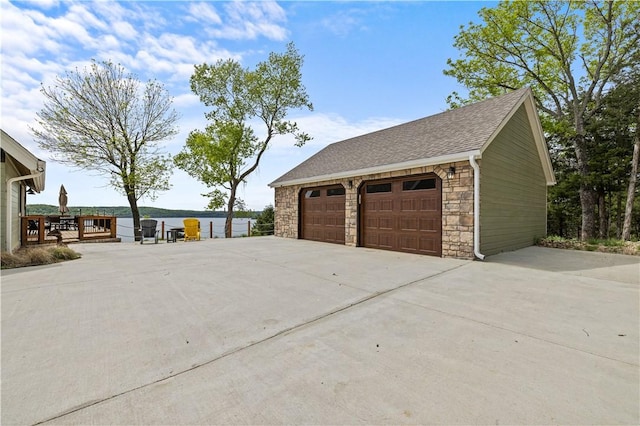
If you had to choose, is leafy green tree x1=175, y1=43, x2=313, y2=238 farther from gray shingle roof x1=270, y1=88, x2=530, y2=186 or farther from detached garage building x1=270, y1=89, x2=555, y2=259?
detached garage building x1=270, y1=89, x2=555, y2=259

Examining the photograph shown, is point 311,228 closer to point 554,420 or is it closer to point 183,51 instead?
point 183,51

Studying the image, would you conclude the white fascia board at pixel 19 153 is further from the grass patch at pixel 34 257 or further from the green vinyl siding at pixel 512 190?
the green vinyl siding at pixel 512 190

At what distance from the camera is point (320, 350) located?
2535 mm

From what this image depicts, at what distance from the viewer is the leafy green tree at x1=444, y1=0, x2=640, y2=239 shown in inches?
538

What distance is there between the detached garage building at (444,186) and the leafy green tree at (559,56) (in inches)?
241

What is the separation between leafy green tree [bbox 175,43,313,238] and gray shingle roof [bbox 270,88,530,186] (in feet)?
19.9

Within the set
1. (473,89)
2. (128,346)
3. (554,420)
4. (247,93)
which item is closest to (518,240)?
(554,420)

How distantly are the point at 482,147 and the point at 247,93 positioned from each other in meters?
15.4

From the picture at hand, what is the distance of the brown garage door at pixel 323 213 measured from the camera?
10750mm

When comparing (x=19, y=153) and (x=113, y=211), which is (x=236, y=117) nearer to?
(x=113, y=211)

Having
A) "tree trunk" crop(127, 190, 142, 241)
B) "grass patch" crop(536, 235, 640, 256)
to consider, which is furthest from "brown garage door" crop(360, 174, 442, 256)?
"tree trunk" crop(127, 190, 142, 241)

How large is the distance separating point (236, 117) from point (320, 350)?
1827cm

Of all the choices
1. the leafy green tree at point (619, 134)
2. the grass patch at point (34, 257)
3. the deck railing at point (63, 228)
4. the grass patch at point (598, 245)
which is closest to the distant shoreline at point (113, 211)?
the deck railing at point (63, 228)

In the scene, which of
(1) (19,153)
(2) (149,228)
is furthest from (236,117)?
(1) (19,153)
